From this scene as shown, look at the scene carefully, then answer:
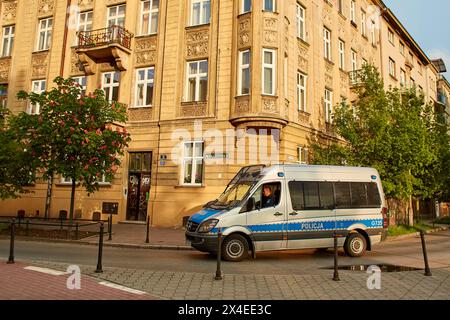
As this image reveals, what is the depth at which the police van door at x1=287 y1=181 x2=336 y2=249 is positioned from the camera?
384 inches

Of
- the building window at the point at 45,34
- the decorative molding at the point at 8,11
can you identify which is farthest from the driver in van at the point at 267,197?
the decorative molding at the point at 8,11

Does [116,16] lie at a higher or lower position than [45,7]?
lower

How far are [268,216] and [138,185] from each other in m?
11.5

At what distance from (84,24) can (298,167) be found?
1829 centimetres

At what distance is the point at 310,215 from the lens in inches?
393

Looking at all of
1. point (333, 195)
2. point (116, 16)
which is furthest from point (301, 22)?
point (333, 195)

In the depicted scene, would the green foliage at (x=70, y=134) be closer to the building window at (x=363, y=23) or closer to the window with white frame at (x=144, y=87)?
the window with white frame at (x=144, y=87)

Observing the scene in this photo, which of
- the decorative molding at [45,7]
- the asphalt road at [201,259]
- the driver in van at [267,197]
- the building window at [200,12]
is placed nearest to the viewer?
the asphalt road at [201,259]

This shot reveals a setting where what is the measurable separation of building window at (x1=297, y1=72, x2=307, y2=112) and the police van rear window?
907cm

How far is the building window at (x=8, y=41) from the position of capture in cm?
2469

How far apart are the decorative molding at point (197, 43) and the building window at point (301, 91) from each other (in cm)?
526

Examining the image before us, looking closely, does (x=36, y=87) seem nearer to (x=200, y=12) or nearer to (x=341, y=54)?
(x=200, y=12)

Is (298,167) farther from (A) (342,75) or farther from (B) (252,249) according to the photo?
(A) (342,75)
